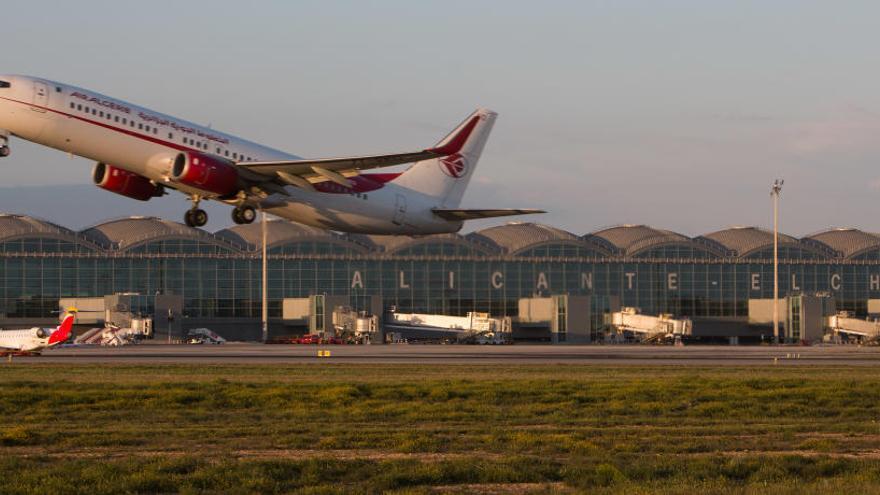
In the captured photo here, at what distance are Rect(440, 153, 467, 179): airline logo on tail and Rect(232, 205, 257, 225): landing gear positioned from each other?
14.5 meters

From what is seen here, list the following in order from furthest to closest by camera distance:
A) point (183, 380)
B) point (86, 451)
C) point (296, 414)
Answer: point (183, 380), point (296, 414), point (86, 451)

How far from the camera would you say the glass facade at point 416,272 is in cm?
14662

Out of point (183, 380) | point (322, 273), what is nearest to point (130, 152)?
point (183, 380)

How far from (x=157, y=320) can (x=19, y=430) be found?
110 meters

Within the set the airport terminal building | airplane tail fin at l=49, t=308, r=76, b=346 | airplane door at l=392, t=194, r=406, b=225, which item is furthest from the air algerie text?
the airport terminal building

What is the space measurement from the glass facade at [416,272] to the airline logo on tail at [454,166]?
78270mm

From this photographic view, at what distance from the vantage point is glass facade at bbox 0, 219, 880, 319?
146625mm

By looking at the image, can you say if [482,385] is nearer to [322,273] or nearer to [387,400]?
[387,400]

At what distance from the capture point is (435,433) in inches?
1383

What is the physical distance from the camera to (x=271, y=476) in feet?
83.0

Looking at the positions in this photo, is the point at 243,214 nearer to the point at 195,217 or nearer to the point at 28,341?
the point at 195,217

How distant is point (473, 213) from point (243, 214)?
491 inches

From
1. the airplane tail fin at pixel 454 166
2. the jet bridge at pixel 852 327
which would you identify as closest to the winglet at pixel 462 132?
the airplane tail fin at pixel 454 166

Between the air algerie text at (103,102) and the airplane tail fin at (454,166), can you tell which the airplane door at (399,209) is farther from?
the air algerie text at (103,102)
